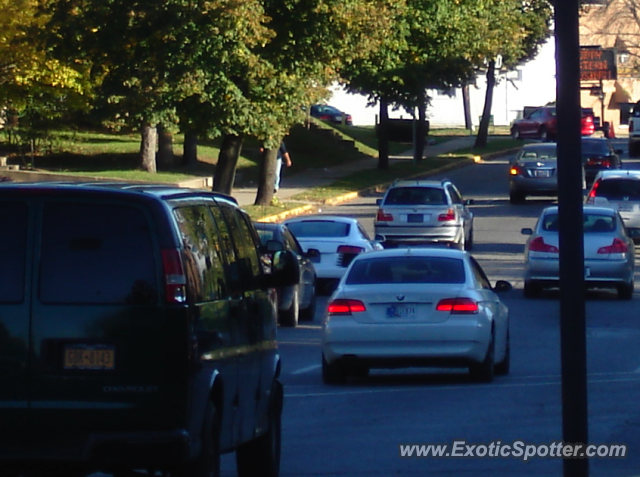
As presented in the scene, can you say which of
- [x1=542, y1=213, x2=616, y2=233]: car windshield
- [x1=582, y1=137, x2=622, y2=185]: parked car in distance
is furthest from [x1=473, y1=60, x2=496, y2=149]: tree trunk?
[x1=542, y1=213, x2=616, y2=233]: car windshield

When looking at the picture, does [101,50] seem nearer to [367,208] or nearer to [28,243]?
[367,208]

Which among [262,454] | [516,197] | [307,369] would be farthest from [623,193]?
[262,454]

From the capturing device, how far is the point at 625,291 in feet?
65.9

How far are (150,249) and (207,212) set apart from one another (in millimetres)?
1041

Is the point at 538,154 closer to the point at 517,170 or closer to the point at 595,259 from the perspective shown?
the point at 517,170

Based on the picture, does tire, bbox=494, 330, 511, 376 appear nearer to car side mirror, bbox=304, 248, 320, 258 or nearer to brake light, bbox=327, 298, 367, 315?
brake light, bbox=327, 298, 367, 315

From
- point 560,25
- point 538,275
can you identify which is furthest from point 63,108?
point 560,25

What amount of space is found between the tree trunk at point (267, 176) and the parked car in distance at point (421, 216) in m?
6.88

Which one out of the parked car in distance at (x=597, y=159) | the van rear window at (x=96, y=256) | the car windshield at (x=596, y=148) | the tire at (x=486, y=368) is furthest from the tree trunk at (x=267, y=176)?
the van rear window at (x=96, y=256)

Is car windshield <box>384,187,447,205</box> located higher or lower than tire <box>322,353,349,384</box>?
higher

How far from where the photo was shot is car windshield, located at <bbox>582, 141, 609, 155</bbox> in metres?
38.8

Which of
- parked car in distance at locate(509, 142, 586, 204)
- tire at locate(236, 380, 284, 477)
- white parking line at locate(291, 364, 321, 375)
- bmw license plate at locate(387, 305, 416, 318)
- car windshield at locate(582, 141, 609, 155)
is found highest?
car windshield at locate(582, 141, 609, 155)

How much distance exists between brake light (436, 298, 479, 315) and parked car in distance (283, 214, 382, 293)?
7953 mm

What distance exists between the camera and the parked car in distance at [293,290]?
16.7 meters
